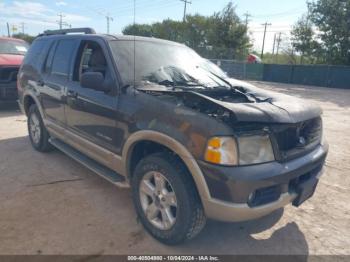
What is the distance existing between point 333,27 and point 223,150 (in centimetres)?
2979

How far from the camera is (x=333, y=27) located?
26906 millimetres

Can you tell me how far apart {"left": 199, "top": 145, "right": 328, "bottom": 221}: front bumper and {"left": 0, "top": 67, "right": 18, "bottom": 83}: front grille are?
302 inches

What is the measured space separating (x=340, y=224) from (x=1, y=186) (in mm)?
4113

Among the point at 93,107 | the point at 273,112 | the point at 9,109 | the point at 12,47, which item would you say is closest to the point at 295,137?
the point at 273,112

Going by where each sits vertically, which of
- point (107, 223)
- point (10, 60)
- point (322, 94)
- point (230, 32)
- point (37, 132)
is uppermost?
point (230, 32)

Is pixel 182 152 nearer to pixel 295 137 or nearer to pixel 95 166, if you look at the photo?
pixel 295 137

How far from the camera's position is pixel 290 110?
2.63 metres

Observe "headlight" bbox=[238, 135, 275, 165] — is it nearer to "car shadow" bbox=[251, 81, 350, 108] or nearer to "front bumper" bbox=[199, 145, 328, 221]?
"front bumper" bbox=[199, 145, 328, 221]

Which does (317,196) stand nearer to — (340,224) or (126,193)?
(340,224)

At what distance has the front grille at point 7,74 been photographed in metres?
8.10

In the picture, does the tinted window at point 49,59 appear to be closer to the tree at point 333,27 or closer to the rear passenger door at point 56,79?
the rear passenger door at point 56,79

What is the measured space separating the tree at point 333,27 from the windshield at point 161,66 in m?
27.6

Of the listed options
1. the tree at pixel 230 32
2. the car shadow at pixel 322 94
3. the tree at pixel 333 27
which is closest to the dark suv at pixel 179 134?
the car shadow at pixel 322 94

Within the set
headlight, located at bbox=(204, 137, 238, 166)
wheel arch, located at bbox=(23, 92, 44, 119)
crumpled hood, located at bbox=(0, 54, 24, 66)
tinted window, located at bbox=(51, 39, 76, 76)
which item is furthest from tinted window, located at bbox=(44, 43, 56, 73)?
crumpled hood, located at bbox=(0, 54, 24, 66)
